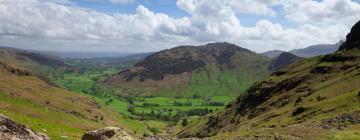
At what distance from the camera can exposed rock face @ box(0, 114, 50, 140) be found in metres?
21.5

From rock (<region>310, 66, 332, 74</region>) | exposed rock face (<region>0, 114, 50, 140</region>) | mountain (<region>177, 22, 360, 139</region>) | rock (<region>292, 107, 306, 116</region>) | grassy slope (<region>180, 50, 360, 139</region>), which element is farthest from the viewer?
rock (<region>310, 66, 332, 74</region>)

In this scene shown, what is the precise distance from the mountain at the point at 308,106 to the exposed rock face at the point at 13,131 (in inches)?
1645

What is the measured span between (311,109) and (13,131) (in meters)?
108

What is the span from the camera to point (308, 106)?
124 metres

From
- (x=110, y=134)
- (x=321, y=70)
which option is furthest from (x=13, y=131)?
(x=321, y=70)

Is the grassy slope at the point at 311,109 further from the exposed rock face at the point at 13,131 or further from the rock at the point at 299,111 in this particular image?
the exposed rock face at the point at 13,131

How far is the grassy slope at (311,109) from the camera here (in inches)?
2594

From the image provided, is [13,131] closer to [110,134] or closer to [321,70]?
[110,134]

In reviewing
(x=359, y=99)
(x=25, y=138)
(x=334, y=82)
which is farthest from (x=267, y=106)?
(x=25, y=138)

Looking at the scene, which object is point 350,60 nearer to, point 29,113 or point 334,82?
point 334,82

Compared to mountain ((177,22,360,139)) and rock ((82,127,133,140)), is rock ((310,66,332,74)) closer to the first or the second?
mountain ((177,22,360,139))

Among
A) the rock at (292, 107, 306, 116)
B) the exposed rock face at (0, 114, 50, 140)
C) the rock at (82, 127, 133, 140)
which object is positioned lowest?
the rock at (292, 107, 306, 116)

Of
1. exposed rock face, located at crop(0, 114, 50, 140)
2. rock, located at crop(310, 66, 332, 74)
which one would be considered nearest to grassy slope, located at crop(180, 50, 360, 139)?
rock, located at crop(310, 66, 332, 74)

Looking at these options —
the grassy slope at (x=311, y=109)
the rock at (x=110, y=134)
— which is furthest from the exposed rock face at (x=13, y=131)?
the grassy slope at (x=311, y=109)
